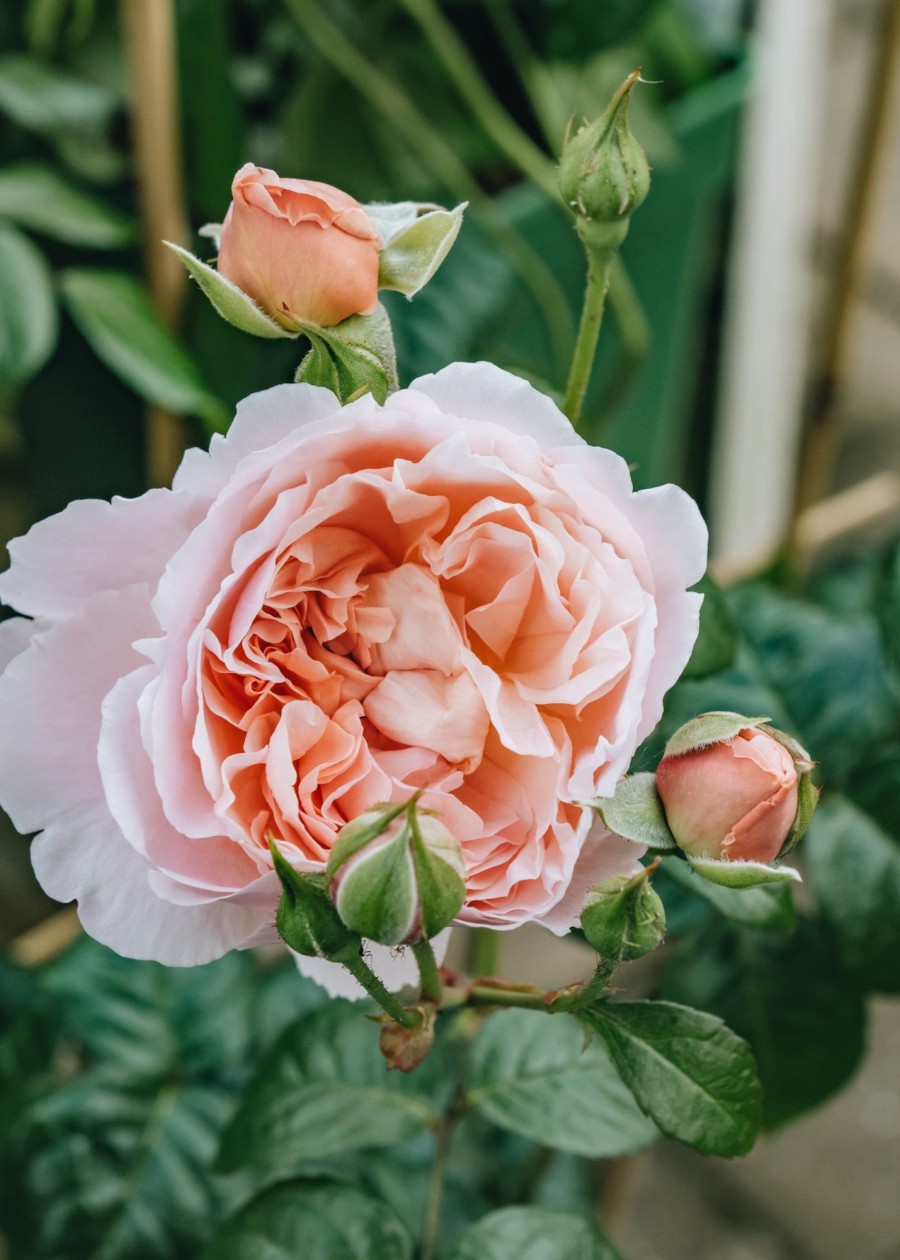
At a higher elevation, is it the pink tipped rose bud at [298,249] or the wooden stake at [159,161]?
the pink tipped rose bud at [298,249]

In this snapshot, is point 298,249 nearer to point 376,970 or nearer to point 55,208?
point 376,970

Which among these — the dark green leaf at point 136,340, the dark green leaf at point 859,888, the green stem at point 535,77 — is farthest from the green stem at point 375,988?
the green stem at point 535,77

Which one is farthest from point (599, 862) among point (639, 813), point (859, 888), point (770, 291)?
point (770, 291)

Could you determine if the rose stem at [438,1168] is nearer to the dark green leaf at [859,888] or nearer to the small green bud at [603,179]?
the dark green leaf at [859,888]

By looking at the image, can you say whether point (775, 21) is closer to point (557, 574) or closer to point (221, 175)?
point (221, 175)

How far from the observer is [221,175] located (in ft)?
2.16

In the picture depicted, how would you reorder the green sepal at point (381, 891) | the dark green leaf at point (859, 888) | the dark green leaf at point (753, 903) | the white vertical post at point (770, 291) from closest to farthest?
the green sepal at point (381, 891), the dark green leaf at point (753, 903), the dark green leaf at point (859, 888), the white vertical post at point (770, 291)

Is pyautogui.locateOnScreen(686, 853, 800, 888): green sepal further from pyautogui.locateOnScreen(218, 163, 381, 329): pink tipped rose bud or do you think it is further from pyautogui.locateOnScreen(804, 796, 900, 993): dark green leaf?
pyautogui.locateOnScreen(804, 796, 900, 993): dark green leaf

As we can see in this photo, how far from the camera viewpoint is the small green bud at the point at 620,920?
9.7 inches

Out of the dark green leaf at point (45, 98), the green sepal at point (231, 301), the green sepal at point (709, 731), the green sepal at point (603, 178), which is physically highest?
the green sepal at point (603, 178)

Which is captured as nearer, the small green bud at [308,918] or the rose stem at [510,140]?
the small green bud at [308,918]

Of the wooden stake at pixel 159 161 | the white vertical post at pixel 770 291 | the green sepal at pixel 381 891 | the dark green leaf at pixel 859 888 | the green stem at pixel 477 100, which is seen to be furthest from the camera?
the white vertical post at pixel 770 291

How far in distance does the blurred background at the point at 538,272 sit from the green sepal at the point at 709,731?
0.23 m

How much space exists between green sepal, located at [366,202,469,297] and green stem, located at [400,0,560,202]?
1.33 feet
